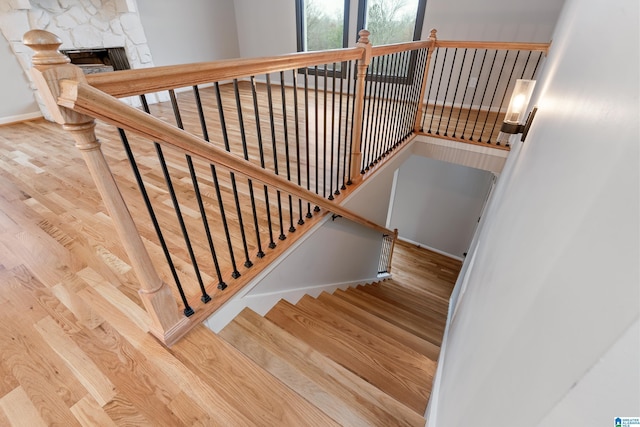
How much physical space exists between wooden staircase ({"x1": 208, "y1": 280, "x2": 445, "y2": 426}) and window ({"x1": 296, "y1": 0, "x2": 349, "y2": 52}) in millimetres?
4631

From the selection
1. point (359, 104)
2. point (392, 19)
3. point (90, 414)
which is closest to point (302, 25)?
point (392, 19)

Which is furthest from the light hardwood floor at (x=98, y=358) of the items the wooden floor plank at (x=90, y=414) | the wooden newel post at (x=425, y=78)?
the wooden newel post at (x=425, y=78)

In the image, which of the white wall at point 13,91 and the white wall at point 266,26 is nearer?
the white wall at point 13,91

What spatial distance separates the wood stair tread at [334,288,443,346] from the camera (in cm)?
284

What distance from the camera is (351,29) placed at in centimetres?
493

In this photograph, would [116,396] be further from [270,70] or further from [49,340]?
[270,70]

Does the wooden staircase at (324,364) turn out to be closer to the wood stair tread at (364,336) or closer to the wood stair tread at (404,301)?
the wood stair tread at (364,336)

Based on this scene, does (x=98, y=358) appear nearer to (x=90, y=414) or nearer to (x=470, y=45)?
(x=90, y=414)

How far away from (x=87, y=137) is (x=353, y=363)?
62.0 inches

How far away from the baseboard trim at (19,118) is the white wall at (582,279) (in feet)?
18.4

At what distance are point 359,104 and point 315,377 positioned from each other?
1757 millimetres

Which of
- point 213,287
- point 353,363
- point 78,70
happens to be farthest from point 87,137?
point 353,363

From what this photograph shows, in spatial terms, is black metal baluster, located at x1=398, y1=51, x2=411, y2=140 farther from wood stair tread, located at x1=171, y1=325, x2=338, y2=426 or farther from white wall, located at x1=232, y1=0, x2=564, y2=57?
wood stair tread, located at x1=171, y1=325, x2=338, y2=426

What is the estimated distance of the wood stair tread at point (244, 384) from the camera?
1121mm
